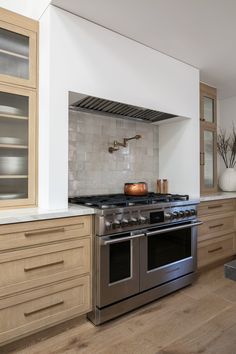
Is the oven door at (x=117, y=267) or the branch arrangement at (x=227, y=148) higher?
the branch arrangement at (x=227, y=148)

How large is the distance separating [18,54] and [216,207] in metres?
2.50

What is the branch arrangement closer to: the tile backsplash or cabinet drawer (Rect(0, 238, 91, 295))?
the tile backsplash

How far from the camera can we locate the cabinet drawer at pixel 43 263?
4.87ft

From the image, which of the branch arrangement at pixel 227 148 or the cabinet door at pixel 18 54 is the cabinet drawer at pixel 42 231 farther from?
the branch arrangement at pixel 227 148

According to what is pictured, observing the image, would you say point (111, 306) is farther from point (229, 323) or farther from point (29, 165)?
point (29, 165)

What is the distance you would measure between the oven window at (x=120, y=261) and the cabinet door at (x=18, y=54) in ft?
4.61

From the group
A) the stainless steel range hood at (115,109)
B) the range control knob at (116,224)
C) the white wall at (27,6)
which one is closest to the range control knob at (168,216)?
the range control knob at (116,224)

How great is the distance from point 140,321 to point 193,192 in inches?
58.1

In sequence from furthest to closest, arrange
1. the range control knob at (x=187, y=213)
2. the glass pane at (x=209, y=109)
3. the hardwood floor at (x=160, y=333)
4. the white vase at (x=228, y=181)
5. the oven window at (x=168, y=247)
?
1. the white vase at (x=228, y=181)
2. the glass pane at (x=209, y=109)
3. the range control knob at (x=187, y=213)
4. the oven window at (x=168, y=247)
5. the hardwood floor at (x=160, y=333)

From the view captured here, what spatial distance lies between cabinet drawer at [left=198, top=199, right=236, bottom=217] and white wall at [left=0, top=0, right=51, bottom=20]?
2.31m

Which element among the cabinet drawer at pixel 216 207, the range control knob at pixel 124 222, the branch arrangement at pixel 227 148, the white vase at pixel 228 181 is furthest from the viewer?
the branch arrangement at pixel 227 148

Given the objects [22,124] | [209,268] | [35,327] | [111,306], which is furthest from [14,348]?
[209,268]

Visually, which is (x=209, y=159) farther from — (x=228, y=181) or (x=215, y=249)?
(x=215, y=249)

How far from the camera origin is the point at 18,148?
1.86 meters
